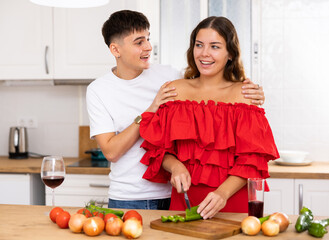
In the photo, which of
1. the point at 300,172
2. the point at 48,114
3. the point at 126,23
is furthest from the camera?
the point at 48,114

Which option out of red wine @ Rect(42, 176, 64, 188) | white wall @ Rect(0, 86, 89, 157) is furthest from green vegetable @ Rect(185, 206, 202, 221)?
white wall @ Rect(0, 86, 89, 157)

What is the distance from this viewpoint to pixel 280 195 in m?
2.97

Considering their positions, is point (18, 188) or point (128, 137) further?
point (18, 188)

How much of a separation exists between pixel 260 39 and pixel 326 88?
0.61m

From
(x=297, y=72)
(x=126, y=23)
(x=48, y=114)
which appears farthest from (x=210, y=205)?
(x=48, y=114)

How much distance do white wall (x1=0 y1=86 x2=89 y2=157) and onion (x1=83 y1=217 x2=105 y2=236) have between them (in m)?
Answer: 2.33

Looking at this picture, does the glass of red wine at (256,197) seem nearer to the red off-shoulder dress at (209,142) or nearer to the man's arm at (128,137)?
the red off-shoulder dress at (209,142)

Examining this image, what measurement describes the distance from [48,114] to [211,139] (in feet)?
7.27

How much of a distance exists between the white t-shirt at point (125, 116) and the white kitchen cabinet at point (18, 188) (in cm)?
123

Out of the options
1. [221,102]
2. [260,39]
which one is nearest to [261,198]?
[221,102]

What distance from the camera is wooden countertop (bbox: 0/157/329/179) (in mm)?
2916

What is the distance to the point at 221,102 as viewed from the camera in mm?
1975

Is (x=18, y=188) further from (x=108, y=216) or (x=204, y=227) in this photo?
(x=204, y=227)

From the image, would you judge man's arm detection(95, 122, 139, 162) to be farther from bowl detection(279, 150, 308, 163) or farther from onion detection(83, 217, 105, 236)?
bowl detection(279, 150, 308, 163)
